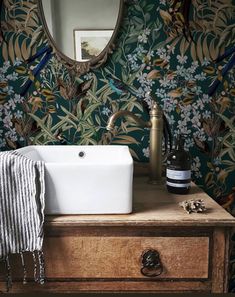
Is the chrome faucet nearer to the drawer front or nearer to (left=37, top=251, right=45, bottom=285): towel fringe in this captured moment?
the drawer front

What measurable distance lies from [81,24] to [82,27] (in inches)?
0.5

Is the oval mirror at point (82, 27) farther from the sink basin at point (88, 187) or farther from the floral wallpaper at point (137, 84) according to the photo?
the sink basin at point (88, 187)

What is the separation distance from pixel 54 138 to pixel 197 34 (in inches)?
29.6

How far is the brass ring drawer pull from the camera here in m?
0.93

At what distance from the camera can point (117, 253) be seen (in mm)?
935

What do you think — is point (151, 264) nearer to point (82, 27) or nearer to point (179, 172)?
point (179, 172)

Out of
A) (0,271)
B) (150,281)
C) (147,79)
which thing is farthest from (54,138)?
(150,281)

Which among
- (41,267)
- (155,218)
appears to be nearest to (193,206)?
(155,218)

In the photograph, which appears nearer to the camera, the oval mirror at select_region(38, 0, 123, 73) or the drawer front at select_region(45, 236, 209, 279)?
the drawer front at select_region(45, 236, 209, 279)

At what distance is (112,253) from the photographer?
3.06 ft

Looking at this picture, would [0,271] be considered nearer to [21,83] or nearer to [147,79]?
[21,83]

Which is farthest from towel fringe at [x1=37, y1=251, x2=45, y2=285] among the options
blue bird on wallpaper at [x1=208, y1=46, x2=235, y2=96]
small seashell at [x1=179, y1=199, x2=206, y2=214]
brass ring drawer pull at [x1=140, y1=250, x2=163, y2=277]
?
blue bird on wallpaper at [x1=208, y1=46, x2=235, y2=96]

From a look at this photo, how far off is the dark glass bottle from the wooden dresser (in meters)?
0.19

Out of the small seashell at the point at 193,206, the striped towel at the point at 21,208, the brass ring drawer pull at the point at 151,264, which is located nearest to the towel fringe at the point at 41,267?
the striped towel at the point at 21,208
